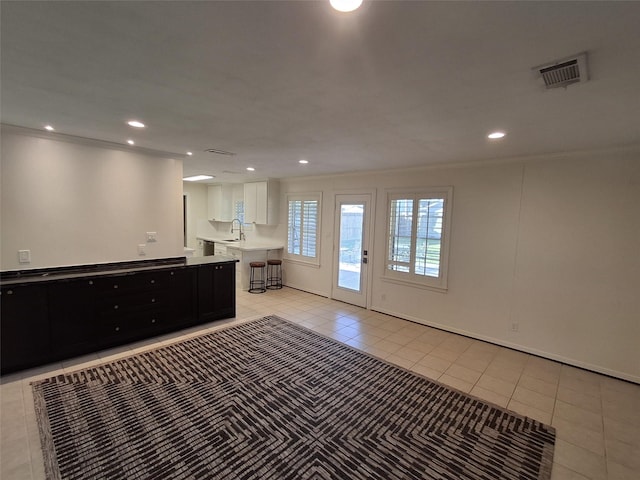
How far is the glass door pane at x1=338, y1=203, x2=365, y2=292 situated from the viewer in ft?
18.0

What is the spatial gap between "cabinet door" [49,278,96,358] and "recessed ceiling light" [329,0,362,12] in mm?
3679

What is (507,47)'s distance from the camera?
4.44ft

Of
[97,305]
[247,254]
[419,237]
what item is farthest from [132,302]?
[419,237]

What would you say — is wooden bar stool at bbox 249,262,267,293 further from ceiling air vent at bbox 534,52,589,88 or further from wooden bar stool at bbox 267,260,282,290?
ceiling air vent at bbox 534,52,589,88

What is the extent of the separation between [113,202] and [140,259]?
0.82 metres

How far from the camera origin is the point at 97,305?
3.34 meters

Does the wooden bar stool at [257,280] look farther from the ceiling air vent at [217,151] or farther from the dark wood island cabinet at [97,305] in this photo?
the ceiling air vent at [217,151]

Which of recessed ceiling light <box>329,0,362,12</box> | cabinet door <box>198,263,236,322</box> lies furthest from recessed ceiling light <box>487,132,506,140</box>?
cabinet door <box>198,263,236,322</box>

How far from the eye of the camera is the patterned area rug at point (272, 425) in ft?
6.41

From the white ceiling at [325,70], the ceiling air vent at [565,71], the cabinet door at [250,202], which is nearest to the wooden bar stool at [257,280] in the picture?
the cabinet door at [250,202]

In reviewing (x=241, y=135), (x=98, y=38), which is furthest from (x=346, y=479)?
(x=241, y=135)

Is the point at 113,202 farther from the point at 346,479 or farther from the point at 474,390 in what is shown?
the point at 474,390

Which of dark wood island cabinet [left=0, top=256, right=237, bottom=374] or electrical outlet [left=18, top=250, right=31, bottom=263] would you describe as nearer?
dark wood island cabinet [left=0, top=256, right=237, bottom=374]

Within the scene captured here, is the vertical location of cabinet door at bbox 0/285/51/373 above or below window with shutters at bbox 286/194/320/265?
below
